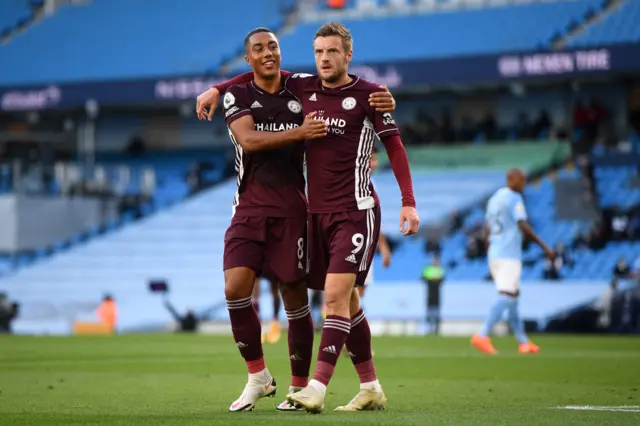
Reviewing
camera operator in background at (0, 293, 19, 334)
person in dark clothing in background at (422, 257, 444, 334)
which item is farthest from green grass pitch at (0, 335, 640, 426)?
camera operator in background at (0, 293, 19, 334)

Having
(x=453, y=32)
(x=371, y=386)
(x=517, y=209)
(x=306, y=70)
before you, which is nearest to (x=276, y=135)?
(x=371, y=386)

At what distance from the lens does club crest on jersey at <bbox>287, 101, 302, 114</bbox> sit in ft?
25.6

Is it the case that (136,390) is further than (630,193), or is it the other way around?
(630,193)

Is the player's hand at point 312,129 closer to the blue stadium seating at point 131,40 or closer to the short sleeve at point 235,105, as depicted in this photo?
the short sleeve at point 235,105

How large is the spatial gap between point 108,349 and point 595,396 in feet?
32.8

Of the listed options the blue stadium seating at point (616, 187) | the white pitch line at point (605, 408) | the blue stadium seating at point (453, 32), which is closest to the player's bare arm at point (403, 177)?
the white pitch line at point (605, 408)

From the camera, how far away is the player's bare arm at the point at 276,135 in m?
7.36

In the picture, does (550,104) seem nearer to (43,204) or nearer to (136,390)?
(43,204)

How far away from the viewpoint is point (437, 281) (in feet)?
83.0

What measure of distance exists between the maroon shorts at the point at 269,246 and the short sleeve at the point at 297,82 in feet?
2.69

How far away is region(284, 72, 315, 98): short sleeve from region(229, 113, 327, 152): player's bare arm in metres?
0.32

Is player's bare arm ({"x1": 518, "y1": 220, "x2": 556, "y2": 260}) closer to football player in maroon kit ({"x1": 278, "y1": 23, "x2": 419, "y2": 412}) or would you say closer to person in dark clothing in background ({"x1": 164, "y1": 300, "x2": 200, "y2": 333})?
football player in maroon kit ({"x1": 278, "y1": 23, "x2": 419, "y2": 412})

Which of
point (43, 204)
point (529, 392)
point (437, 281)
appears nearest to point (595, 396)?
point (529, 392)

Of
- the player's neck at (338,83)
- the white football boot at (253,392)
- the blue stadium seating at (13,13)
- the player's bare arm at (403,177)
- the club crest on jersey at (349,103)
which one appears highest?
the blue stadium seating at (13,13)
